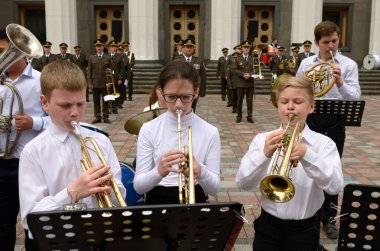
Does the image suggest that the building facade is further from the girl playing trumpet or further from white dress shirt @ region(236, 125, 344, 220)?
white dress shirt @ region(236, 125, 344, 220)

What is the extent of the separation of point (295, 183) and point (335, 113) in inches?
67.0

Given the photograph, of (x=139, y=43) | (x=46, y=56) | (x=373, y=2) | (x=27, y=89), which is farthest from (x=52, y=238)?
(x=373, y=2)

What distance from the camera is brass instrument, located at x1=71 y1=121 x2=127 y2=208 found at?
2.07 meters

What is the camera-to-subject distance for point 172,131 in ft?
9.15

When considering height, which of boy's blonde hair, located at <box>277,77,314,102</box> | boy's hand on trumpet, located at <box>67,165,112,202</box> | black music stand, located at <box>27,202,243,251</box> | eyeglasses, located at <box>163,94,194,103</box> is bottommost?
black music stand, located at <box>27,202,243,251</box>

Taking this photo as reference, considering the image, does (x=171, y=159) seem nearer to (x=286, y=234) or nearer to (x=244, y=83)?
(x=286, y=234)

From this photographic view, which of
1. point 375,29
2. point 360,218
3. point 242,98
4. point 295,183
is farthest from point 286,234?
point 375,29

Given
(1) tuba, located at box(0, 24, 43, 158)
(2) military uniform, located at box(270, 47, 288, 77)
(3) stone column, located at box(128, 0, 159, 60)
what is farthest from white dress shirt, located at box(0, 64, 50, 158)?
(3) stone column, located at box(128, 0, 159, 60)

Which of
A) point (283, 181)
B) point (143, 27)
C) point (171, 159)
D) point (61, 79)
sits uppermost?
point (143, 27)

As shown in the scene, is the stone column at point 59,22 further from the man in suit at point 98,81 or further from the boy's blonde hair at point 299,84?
the boy's blonde hair at point 299,84

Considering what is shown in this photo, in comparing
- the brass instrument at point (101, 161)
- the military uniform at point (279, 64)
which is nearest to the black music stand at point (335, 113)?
the brass instrument at point (101, 161)

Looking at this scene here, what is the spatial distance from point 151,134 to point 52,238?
1.10m

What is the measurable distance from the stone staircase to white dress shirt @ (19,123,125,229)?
49.4ft

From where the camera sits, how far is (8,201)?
3.10 meters
